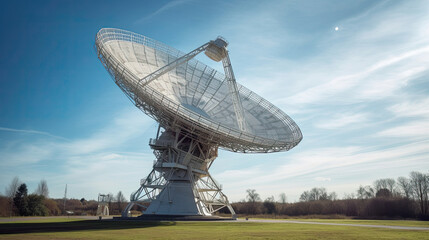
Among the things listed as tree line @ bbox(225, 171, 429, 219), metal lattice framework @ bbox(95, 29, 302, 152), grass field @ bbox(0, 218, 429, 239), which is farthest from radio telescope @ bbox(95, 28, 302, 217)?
tree line @ bbox(225, 171, 429, 219)

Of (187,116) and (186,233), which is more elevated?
(187,116)

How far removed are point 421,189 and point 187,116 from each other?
61209 millimetres

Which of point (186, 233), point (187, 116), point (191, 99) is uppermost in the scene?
point (191, 99)

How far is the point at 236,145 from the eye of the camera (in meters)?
30.4

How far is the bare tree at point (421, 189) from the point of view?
6284 centimetres

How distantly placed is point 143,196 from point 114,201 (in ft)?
247

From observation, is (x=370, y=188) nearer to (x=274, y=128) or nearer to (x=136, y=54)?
(x=274, y=128)

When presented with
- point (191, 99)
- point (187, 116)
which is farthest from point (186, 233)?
point (191, 99)

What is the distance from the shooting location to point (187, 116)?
27.0 metres

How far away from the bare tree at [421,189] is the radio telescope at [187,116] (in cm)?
4677

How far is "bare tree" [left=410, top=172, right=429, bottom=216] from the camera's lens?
206ft

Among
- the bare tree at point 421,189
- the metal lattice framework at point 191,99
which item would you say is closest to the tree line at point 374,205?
the bare tree at point 421,189

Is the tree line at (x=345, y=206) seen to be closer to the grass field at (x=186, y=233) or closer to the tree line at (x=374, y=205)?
the tree line at (x=374, y=205)

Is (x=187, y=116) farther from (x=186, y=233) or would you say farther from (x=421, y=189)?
→ (x=421, y=189)
